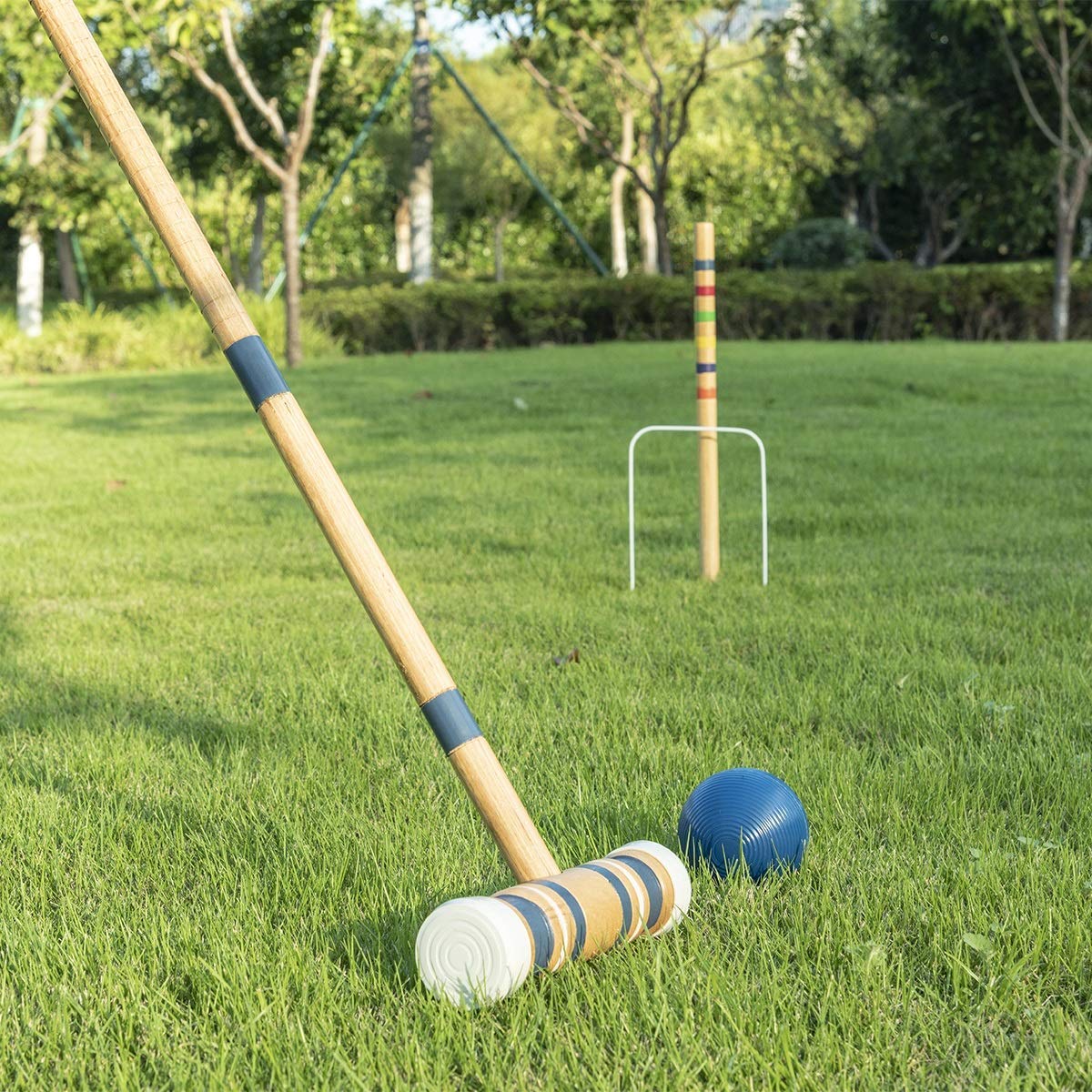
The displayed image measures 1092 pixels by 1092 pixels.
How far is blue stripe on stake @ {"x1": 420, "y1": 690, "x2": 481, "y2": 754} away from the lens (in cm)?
204

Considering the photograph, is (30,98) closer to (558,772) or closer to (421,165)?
(421,165)

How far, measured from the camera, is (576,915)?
6.65 feet

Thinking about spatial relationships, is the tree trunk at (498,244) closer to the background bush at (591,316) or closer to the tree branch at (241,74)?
the background bush at (591,316)

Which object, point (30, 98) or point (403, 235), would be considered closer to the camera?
point (30, 98)

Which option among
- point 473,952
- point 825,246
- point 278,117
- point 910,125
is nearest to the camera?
point 473,952

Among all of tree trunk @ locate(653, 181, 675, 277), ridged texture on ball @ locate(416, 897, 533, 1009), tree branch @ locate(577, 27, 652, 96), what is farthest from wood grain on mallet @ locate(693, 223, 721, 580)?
tree trunk @ locate(653, 181, 675, 277)

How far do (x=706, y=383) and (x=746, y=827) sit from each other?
2681 mm

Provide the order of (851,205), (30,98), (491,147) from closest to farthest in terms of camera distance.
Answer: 1. (30,98)
2. (851,205)
3. (491,147)

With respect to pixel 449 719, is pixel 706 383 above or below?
above

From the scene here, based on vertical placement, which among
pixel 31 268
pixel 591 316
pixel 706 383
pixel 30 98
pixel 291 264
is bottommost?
pixel 706 383

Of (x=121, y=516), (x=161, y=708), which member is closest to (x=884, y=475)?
(x=121, y=516)

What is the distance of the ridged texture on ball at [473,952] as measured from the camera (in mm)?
1898

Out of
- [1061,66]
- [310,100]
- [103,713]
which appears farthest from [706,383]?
[1061,66]

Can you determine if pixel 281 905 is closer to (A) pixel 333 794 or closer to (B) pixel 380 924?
(B) pixel 380 924
